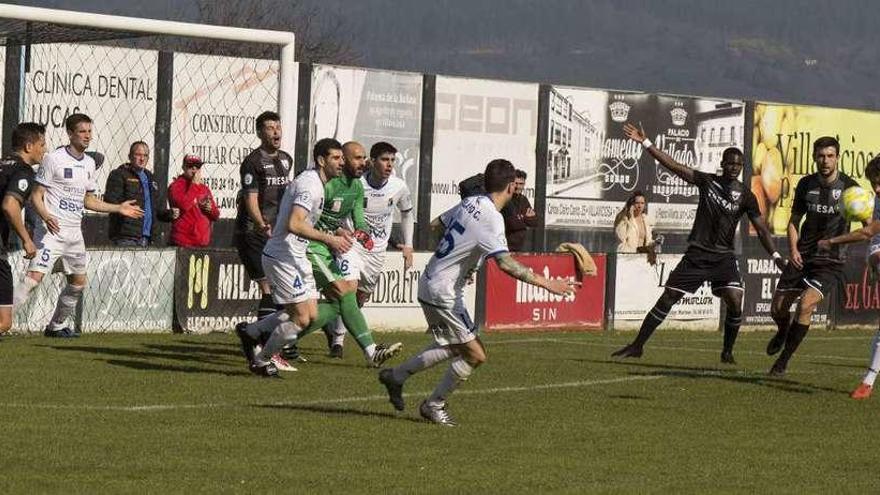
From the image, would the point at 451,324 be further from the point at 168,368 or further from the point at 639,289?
the point at 639,289

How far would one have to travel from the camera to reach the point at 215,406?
14578mm

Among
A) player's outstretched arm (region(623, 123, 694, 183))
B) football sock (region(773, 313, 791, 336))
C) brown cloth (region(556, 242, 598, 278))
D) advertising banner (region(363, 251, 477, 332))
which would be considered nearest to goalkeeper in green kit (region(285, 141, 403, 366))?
player's outstretched arm (region(623, 123, 694, 183))

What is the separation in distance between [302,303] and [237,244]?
2.96 meters

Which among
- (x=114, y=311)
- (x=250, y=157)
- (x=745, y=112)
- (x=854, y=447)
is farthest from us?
(x=745, y=112)

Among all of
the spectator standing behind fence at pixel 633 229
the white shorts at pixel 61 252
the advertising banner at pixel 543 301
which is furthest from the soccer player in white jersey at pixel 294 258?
the spectator standing behind fence at pixel 633 229

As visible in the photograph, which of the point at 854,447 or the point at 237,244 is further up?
the point at 237,244

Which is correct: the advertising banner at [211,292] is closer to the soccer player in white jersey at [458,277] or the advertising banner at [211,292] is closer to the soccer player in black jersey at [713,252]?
the soccer player in black jersey at [713,252]

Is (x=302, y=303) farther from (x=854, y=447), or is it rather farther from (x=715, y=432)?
(x=854, y=447)

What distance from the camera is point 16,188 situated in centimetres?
1934

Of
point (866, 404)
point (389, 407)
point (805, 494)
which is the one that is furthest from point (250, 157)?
point (805, 494)

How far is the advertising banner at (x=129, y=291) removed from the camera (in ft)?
71.7

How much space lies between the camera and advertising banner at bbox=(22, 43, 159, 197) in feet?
88.7

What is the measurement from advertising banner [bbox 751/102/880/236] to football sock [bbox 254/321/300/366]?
19123 millimetres

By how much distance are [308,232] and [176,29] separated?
6830 mm
